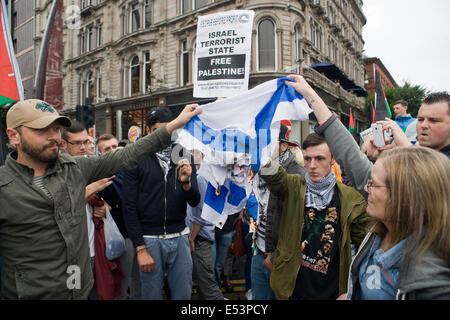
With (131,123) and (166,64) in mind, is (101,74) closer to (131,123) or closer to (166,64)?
(131,123)

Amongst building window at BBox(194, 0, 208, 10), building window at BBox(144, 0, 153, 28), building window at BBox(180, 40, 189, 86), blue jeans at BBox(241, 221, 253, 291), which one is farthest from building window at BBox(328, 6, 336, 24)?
blue jeans at BBox(241, 221, 253, 291)

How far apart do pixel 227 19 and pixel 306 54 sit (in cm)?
1549

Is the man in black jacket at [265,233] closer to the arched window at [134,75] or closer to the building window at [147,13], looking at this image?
the arched window at [134,75]

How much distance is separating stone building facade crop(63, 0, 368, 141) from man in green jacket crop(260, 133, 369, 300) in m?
13.4

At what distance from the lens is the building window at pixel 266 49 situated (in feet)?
50.5

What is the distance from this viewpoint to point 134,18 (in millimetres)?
21000

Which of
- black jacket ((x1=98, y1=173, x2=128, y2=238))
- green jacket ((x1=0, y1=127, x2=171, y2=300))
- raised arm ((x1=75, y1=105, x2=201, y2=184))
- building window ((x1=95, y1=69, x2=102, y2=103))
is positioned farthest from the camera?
building window ((x1=95, y1=69, x2=102, y2=103))

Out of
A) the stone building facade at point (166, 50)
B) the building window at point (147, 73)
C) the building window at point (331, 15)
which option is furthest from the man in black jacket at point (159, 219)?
the building window at point (331, 15)

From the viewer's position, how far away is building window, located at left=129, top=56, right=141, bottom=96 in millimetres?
20763

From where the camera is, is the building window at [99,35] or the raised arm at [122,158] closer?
the raised arm at [122,158]

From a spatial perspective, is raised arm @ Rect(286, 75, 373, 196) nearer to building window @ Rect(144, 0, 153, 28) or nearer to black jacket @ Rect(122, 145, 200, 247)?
black jacket @ Rect(122, 145, 200, 247)

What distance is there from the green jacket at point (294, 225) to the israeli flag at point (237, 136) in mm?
243

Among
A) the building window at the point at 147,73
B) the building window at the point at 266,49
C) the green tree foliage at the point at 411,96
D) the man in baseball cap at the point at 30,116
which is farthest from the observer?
the green tree foliage at the point at 411,96

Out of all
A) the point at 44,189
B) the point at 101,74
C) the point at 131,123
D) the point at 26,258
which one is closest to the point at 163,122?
the point at 44,189
